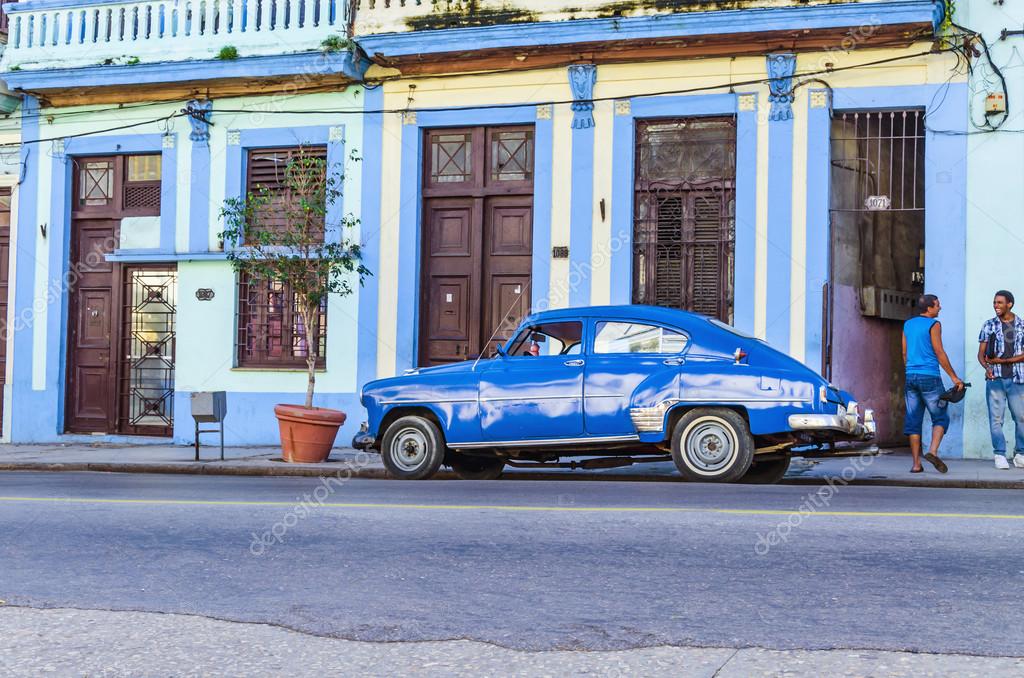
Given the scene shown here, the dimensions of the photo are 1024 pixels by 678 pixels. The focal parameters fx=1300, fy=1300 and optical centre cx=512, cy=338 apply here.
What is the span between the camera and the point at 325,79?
62.2 ft

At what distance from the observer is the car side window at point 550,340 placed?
40.4 feet

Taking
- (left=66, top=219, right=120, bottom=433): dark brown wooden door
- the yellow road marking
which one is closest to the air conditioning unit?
the yellow road marking

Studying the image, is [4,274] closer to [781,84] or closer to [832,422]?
[781,84]

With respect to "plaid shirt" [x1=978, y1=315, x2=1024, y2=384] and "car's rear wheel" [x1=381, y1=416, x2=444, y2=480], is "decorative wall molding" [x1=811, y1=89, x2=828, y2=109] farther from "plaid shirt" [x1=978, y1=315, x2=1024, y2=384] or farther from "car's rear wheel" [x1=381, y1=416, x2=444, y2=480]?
"car's rear wheel" [x1=381, y1=416, x2=444, y2=480]

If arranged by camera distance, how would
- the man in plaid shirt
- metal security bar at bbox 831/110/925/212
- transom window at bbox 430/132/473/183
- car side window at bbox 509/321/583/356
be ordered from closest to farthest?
1. car side window at bbox 509/321/583/356
2. the man in plaid shirt
3. metal security bar at bbox 831/110/925/212
4. transom window at bbox 430/132/473/183

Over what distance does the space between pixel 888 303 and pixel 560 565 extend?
12.7 meters

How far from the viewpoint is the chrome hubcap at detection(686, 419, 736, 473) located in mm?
11680

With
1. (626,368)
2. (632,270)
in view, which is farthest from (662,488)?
(632,270)

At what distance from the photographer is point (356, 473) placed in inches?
565

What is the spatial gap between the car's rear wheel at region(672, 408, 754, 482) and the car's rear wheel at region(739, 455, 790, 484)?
0.68m

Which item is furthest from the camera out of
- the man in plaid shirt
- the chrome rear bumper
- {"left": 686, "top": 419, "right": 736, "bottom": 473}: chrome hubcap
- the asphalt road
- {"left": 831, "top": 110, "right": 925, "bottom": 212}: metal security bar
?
{"left": 831, "top": 110, "right": 925, "bottom": 212}: metal security bar

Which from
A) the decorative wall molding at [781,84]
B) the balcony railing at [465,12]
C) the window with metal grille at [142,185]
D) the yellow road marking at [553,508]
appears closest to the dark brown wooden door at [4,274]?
the window with metal grille at [142,185]

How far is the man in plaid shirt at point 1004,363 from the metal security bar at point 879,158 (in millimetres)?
3405

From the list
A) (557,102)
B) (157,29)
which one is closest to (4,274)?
(157,29)
